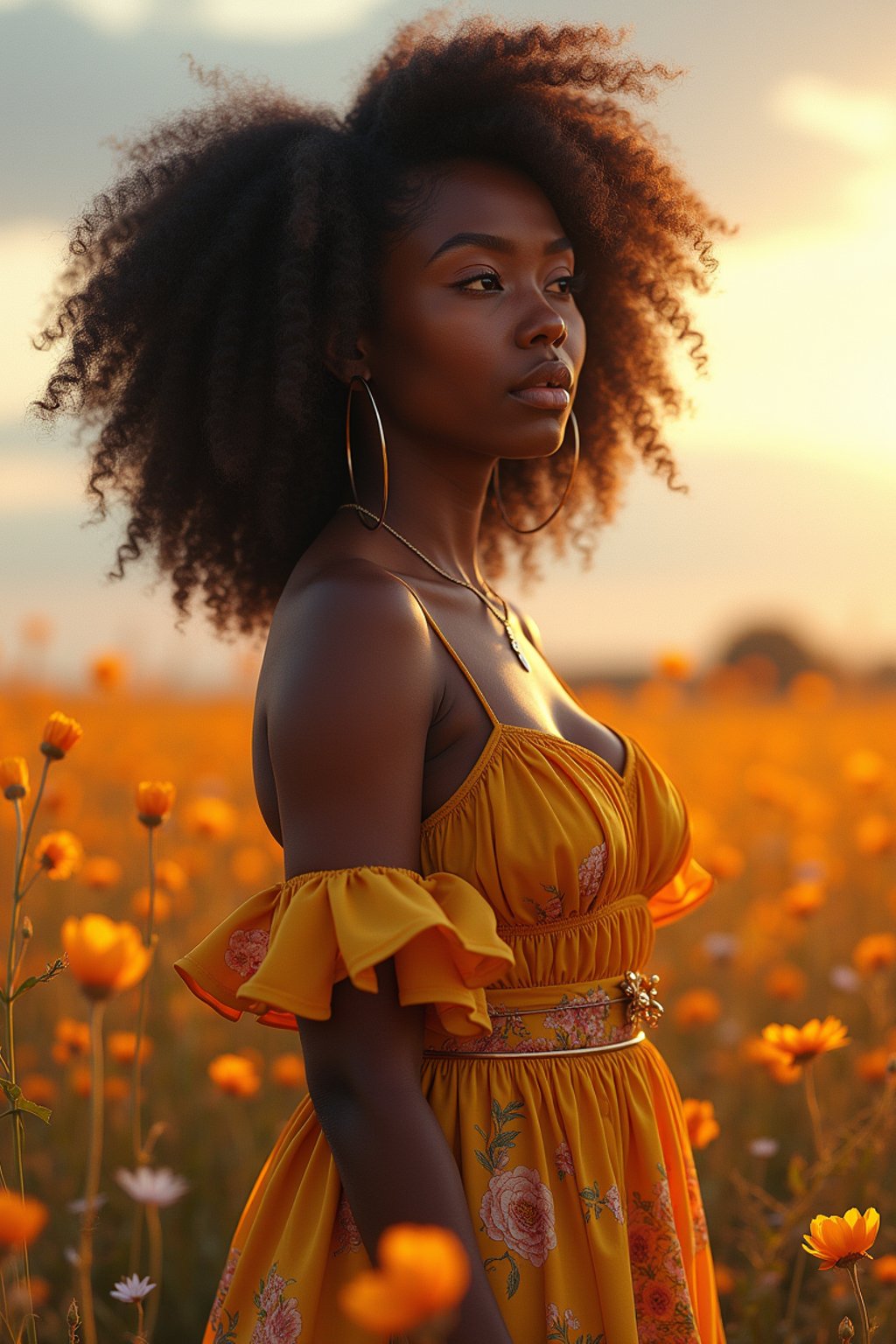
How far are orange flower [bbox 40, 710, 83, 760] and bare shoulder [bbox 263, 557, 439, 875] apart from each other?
0.46 metres

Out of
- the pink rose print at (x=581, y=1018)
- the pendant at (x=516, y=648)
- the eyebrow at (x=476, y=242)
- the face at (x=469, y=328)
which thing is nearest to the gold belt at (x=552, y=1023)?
the pink rose print at (x=581, y=1018)

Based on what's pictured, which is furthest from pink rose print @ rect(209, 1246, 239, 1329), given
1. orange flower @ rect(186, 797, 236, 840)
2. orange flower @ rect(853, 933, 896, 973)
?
orange flower @ rect(853, 933, 896, 973)

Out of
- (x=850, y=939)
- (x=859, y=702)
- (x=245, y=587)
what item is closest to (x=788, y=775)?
(x=850, y=939)

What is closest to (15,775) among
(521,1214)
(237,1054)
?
(521,1214)

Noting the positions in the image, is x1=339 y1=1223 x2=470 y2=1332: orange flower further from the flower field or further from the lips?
the lips

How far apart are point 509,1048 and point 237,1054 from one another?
6.86 ft

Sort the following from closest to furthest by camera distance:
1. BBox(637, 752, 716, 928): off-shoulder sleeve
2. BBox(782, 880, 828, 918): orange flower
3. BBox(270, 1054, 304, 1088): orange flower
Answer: BBox(637, 752, 716, 928): off-shoulder sleeve, BBox(270, 1054, 304, 1088): orange flower, BBox(782, 880, 828, 918): orange flower

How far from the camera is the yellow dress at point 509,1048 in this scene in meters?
1.47

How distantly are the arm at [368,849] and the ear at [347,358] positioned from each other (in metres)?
0.49

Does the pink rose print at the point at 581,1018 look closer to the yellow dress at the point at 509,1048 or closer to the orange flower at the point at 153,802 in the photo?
the yellow dress at the point at 509,1048

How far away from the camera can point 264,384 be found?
1950 millimetres

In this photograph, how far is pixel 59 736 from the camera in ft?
6.25

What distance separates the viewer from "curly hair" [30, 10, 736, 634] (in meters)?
1.92

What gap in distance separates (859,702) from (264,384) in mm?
9217
